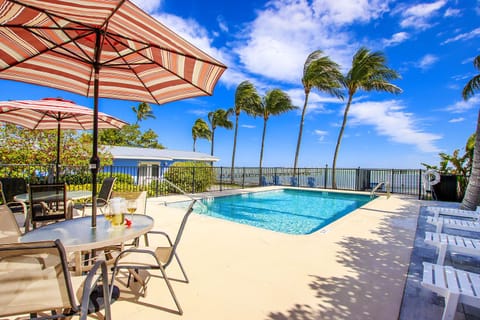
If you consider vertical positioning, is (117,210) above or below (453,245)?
above

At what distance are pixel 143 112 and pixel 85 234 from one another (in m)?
29.2

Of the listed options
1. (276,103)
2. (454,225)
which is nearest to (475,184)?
(454,225)

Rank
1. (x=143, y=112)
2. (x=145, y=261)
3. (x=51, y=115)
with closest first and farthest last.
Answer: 1. (x=145, y=261)
2. (x=51, y=115)
3. (x=143, y=112)

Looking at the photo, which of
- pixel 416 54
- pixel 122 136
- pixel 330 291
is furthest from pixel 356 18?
pixel 122 136

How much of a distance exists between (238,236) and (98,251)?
2.23 meters

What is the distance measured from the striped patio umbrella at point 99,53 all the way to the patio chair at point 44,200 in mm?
Answer: 1460

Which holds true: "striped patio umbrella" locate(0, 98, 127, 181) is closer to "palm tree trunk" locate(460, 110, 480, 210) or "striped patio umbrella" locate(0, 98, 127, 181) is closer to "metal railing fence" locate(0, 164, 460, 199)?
"metal railing fence" locate(0, 164, 460, 199)

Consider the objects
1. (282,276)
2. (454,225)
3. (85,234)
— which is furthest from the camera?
(454,225)

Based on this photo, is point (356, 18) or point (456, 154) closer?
point (456, 154)

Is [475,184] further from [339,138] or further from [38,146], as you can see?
[38,146]

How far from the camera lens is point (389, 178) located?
36.2 feet

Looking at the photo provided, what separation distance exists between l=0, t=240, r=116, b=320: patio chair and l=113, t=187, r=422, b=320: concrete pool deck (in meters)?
0.80

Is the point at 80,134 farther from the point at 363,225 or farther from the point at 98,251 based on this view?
the point at 363,225

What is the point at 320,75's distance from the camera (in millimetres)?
14250
